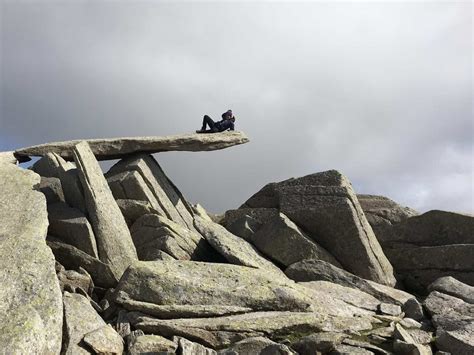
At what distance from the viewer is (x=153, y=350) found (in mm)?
19094

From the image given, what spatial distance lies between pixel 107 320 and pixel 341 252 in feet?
53.4

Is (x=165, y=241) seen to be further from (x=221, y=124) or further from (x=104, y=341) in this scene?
(x=221, y=124)

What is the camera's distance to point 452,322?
2405 centimetres

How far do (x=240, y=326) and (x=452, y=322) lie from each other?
10155 mm

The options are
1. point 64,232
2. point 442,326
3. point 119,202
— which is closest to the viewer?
point 442,326

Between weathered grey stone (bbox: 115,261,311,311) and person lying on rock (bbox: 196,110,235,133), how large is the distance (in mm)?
18293

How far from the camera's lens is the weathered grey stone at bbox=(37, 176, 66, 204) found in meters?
31.7

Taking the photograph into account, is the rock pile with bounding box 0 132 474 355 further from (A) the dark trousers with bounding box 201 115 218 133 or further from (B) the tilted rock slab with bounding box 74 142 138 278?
(A) the dark trousers with bounding box 201 115 218 133

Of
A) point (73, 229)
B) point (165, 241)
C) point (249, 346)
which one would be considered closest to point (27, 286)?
point (249, 346)

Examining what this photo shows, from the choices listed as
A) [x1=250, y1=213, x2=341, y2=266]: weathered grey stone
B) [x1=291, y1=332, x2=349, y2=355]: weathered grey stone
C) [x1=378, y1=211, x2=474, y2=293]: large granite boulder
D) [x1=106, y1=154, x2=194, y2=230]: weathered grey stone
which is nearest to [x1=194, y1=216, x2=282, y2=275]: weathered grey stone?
[x1=250, y1=213, x2=341, y2=266]: weathered grey stone

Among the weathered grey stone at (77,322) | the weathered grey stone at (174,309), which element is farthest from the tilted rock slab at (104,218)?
the weathered grey stone at (77,322)

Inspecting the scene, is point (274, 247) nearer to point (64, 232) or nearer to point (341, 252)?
point (341, 252)

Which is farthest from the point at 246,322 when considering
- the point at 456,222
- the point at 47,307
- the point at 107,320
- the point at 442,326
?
the point at 456,222

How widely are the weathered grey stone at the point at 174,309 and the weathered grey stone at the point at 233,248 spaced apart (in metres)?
6.12
